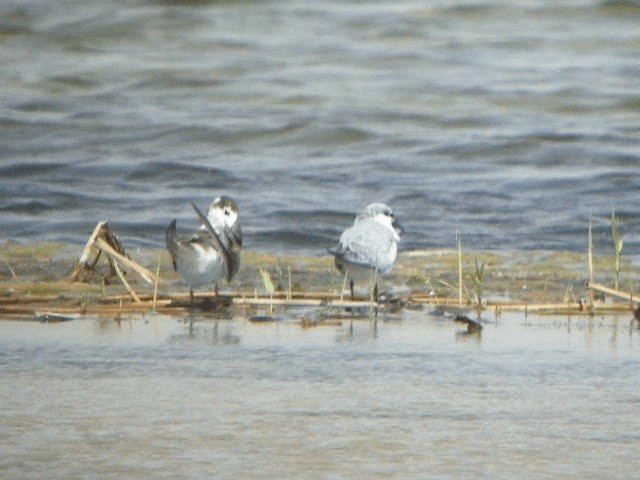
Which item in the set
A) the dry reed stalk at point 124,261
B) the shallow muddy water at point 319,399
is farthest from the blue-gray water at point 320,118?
the shallow muddy water at point 319,399

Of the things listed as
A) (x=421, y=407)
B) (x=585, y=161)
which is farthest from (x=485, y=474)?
(x=585, y=161)

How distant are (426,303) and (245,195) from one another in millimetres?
4917

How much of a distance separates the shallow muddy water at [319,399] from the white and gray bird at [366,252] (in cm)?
88

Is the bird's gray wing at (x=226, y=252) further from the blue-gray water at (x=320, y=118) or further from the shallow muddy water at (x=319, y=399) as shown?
the blue-gray water at (x=320, y=118)

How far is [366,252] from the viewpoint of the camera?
5758 millimetres

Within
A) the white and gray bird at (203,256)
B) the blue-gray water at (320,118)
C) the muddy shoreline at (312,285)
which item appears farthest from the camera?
the blue-gray water at (320,118)

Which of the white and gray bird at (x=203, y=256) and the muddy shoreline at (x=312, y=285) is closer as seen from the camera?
the muddy shoreline at (x=312, y=285)

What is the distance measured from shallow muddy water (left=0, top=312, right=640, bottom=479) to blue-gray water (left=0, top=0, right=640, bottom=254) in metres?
3.43

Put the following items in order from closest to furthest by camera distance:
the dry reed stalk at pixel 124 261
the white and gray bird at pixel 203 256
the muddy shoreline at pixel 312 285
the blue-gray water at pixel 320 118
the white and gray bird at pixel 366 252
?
the muddy shoreline at pixel 312 285, the white and gray bird at pixel 203 256, the white and gray bird at pixel 366 252, the dry reed stalk at pixel 124 261, the blue-gray water at pixel 320 118

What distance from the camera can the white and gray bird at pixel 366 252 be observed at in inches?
Result: 226

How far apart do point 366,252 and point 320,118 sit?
7.71m

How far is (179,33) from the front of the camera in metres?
18.0

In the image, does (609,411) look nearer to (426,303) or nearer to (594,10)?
(426,303)

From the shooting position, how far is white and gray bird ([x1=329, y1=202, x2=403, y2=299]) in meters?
5.74
